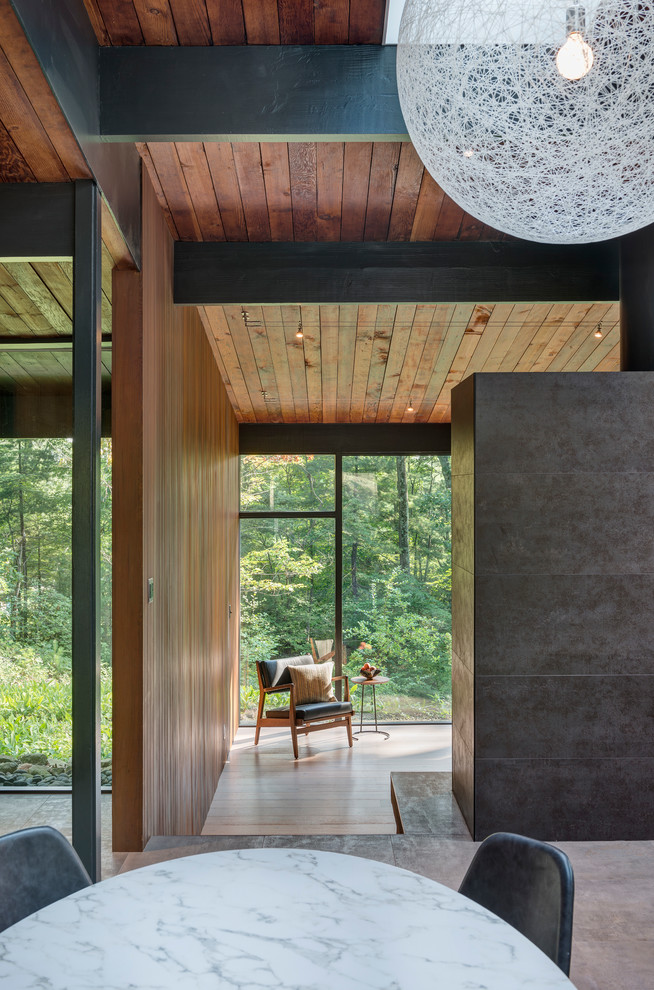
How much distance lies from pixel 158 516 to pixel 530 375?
5.57 ft

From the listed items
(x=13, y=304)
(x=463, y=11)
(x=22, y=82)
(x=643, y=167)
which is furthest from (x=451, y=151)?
(x=13, y=304)

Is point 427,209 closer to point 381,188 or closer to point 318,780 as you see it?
point 381,188

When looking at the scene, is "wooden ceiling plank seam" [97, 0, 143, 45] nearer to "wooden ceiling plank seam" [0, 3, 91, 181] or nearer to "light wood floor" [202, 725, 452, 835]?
"wooden ceiling plank seam" [0, 3, 91, 181]

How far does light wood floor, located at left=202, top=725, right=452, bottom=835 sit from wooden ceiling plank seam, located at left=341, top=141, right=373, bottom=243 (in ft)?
11.6

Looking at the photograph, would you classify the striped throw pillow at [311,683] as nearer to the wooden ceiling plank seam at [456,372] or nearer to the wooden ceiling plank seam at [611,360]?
the wooden ceiling plank seam at [456,372]

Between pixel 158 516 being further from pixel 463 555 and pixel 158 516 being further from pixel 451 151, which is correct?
pixel 451 151

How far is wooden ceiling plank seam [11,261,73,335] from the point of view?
219 cm

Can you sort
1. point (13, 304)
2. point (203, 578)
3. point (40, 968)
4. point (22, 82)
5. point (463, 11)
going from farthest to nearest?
point (203, 578) → point (13, 304) → point (22, 82) → point (463, 11) → point (40, 968)

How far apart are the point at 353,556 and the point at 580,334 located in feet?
11.4

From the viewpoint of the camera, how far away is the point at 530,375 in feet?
9.98

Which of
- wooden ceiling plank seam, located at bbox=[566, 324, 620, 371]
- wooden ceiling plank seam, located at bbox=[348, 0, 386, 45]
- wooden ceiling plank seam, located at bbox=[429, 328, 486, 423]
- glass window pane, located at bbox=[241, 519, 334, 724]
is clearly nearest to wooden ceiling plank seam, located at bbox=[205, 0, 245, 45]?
wooden ceiling plank seam, located at bbox=[348, 0, 386, 45]

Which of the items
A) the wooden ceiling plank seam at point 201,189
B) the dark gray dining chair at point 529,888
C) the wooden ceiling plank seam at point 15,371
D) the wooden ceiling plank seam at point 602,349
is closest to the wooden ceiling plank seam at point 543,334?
the wooden ceiling plank seam at point 602,349

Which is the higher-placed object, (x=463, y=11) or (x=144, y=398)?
(x=463, y=11)

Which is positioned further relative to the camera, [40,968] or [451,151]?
[451,151]
